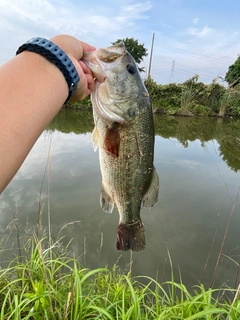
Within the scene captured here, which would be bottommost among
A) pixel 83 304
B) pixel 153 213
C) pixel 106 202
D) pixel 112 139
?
pixel 153 213

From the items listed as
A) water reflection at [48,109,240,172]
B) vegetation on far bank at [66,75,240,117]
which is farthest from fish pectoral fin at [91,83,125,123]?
vegetation on far bank at [66,75,240,117]

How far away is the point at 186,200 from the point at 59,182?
284cm

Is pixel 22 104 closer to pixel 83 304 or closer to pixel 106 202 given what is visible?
pixel 106 202

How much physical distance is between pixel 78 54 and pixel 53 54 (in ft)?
1.33

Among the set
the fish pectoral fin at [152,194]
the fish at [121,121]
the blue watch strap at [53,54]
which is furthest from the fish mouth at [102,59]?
the fish pectoral fin at [152,194]

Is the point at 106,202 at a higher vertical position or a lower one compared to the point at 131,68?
lower

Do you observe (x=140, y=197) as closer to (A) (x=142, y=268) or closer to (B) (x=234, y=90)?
(A) (x=142, y=268)

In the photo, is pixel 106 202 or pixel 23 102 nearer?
pixel 23 102

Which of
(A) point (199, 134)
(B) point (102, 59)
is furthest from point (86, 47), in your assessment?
(A) point (199, 134)

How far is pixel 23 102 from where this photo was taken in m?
0.84

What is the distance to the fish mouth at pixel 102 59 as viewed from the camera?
5.13ft

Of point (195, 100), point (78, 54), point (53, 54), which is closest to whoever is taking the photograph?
point (53, 54)

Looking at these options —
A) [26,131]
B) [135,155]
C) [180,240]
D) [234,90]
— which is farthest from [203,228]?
[234,90]

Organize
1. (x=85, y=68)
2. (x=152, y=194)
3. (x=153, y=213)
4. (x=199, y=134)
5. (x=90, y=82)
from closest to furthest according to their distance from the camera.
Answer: (x=85, y=68), (x=90, y=82), (x=152, y=194), (x=153, y=213), (x=199, y=134)
